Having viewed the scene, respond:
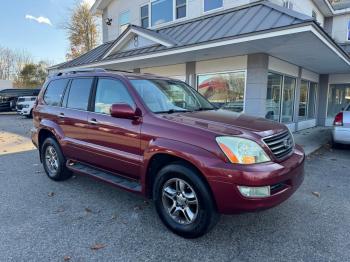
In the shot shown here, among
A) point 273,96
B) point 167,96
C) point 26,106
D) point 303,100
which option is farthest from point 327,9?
point 26,106

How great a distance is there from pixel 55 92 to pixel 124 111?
247 centimetres

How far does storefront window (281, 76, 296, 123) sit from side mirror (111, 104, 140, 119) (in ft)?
28.2

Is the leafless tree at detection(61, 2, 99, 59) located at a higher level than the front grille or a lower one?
higher

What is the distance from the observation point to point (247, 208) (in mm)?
2768

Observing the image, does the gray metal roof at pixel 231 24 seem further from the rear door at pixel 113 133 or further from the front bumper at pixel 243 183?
the front bumper at pixel 243 183

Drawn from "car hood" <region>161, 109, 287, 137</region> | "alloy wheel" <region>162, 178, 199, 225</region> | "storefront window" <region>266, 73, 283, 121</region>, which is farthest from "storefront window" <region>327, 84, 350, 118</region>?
"alloy wheel" <region>162, 178, 199, 225</region>

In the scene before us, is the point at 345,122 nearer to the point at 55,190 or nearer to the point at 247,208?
the point at 247,208

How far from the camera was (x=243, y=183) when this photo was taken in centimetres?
270

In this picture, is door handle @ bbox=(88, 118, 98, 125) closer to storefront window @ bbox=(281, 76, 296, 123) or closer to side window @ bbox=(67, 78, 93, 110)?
side window @ bbox=(67, 78, 93, 110)

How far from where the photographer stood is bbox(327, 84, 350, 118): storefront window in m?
14.6

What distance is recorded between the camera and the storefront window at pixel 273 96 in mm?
9547

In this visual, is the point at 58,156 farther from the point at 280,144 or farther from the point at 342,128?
the point at 342,128

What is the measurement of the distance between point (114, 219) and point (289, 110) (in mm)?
9763

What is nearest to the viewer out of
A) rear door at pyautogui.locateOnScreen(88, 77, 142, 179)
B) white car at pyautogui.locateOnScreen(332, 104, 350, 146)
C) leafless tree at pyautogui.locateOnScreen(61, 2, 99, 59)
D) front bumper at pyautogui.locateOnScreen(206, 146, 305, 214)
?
front bumper at pyautogui.locateOnScreen(206, 146, 305, 214)
